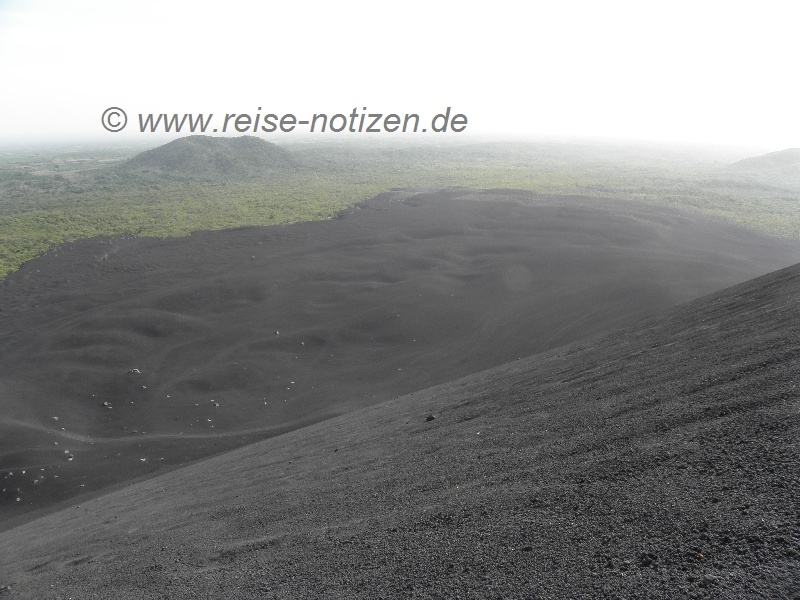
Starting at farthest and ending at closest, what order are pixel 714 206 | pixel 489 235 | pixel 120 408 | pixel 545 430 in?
pixel 714 206 < pixel 489 235 < pixel 120 408 < pixel 545 430

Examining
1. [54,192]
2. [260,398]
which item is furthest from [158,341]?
[54,192]

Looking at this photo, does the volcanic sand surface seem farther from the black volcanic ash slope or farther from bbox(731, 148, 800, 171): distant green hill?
bbox(731, 148, 800, 171): distant green hill

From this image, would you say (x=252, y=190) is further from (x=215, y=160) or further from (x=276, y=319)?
(x=276, y=319)

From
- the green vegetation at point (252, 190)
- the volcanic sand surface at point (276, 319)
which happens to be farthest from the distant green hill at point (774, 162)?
the volcanic sand surface at point (276, 319)

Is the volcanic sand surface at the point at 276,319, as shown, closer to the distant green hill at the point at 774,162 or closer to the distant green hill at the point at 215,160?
the distant green hill at the point at 215,160

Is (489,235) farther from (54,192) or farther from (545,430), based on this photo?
(54,192)

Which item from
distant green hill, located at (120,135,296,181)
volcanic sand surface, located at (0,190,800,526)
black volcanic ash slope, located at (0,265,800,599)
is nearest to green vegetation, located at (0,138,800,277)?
distant green hill, located at (120,135,296,181)

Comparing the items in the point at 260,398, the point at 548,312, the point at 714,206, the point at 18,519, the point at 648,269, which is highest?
the point at 714,206
